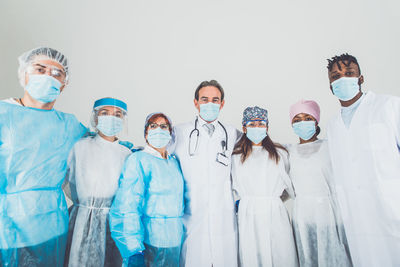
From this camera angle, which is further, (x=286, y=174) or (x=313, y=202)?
(x=286, y=174)

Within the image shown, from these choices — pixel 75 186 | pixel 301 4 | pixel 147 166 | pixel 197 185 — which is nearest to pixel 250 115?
pixel 197 185

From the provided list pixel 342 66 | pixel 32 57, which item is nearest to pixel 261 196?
pixel 342 66

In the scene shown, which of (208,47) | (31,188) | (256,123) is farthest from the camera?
(208,47)

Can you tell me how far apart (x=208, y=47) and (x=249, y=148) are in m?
1.72

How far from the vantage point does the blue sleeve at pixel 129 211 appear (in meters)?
1.31

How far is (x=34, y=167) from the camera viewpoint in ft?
4.00

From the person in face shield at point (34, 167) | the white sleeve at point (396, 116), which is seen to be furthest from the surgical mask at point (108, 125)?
the white sleeve at point (396, 116)

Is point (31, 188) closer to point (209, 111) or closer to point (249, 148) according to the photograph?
point (209, 111)

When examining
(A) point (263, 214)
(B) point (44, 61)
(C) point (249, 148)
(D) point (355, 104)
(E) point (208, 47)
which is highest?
(E) point (208, 47)

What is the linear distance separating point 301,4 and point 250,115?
205 centimetres

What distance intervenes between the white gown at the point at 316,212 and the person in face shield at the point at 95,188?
4.04 feet

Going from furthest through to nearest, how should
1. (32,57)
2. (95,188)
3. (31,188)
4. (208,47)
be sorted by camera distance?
(208,47) < (95,188) < (32,57) < (31,188)

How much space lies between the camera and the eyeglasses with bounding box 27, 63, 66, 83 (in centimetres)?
131

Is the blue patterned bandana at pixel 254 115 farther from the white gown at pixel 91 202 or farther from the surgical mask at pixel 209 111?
the white gown at pixel 91 202
